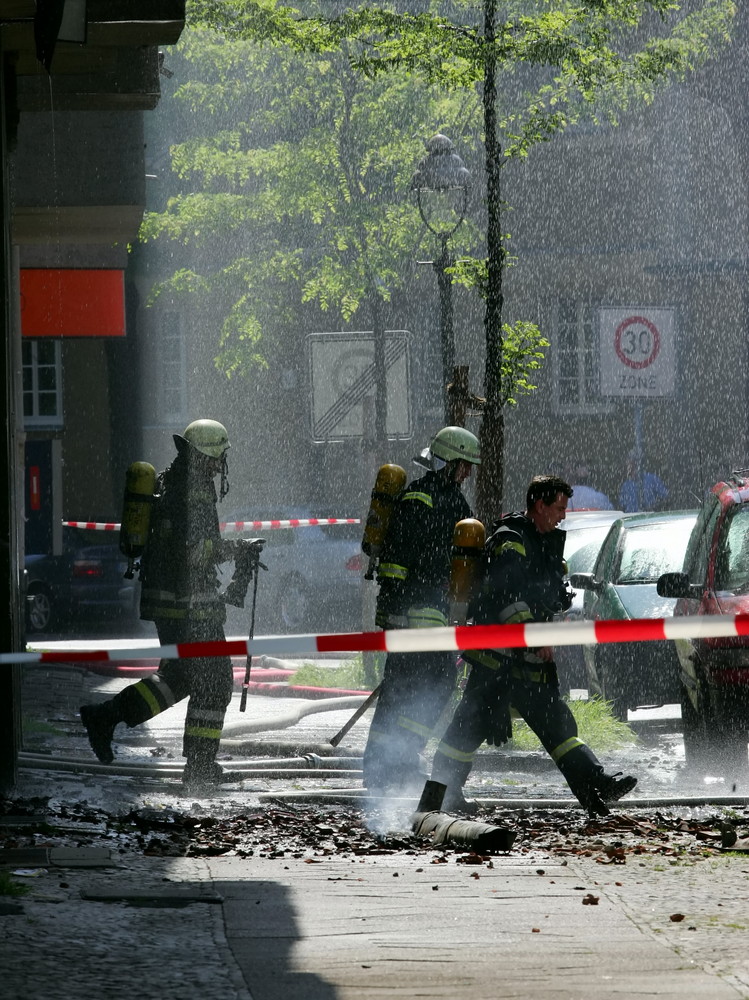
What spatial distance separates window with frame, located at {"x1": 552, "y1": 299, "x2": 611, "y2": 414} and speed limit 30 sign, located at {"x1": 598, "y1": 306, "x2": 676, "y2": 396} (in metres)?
2.05

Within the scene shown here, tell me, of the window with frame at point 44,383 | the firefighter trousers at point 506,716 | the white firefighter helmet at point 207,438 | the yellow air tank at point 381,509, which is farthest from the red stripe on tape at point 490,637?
the window with frame at point 44,383

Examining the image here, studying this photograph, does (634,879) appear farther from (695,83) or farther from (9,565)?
(695,83)

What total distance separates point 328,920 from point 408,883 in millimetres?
772

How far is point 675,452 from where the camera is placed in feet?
114

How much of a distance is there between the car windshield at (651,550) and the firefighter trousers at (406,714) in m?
4.27

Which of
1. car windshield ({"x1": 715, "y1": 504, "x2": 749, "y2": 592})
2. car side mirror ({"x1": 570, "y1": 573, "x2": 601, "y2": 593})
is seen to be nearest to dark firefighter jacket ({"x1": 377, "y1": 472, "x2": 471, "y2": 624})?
car windshield ({"x1": 715, "y1": 504, "x2": 749, "y2": 592})

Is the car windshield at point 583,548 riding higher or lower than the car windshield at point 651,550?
lower

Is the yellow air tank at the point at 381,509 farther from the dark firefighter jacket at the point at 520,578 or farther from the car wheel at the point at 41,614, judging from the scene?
the car wheel at the point at 41,614

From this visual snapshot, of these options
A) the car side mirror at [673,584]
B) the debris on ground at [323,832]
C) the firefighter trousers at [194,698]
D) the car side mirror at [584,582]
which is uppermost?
the car side mirror at [673,584]

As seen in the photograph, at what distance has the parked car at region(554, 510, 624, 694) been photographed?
13859 millimetres

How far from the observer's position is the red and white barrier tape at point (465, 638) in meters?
6.33

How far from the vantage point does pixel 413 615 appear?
27.5 feet

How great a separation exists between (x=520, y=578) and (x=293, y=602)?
14.4 metres

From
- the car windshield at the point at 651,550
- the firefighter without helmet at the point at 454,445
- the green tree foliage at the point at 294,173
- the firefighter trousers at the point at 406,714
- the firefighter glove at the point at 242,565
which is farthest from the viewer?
the green tree foliage at the point at 294,173
